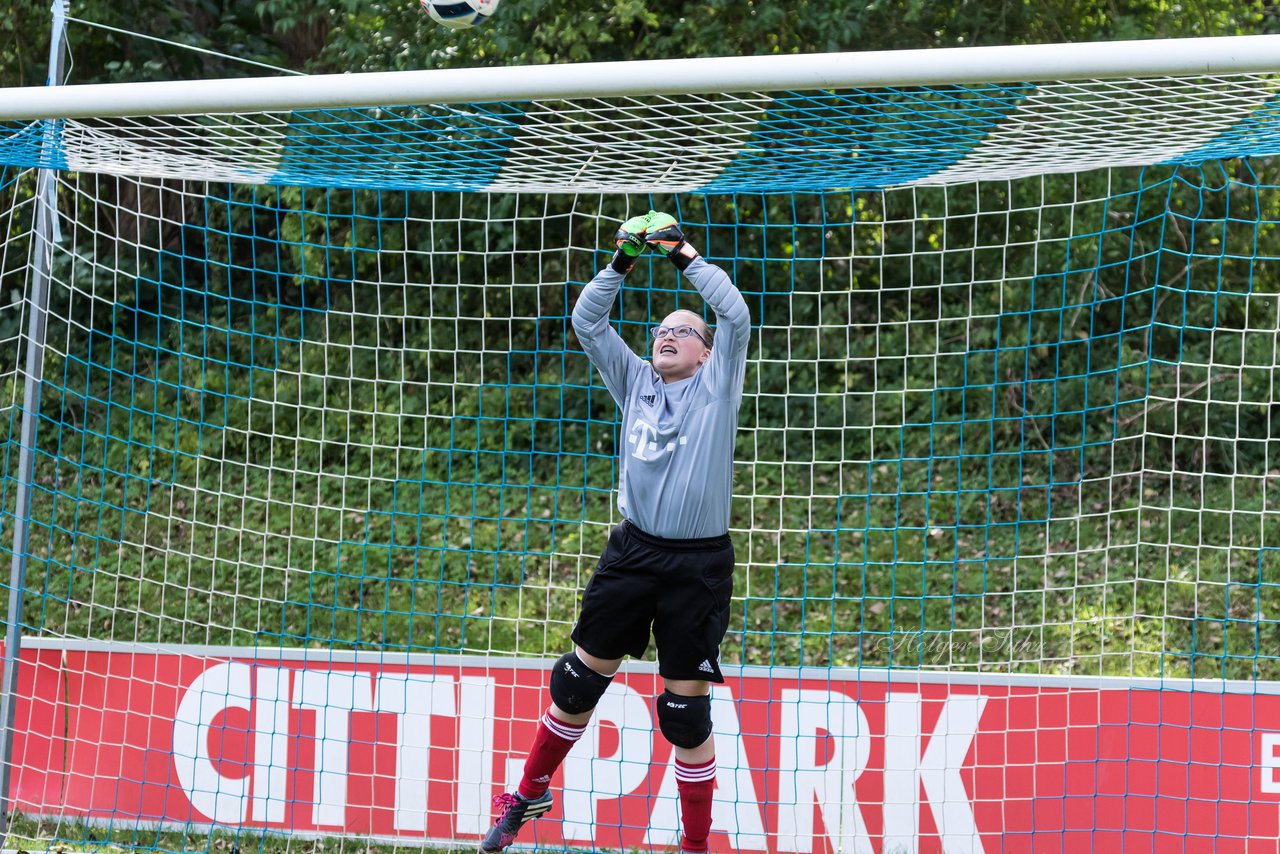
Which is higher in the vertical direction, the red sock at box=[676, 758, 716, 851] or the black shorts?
the black shorts

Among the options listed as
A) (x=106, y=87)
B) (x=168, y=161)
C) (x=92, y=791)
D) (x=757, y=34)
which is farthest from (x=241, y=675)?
(x=757, y=34)

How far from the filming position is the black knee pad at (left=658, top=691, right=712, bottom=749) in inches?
153

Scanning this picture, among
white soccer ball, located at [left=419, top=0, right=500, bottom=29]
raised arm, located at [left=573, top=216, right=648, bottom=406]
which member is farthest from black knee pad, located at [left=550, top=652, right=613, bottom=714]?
white soccer ball, located at [left=419, top=0, right=500, bottom=29]

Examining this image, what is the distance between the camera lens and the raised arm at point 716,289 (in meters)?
3.67

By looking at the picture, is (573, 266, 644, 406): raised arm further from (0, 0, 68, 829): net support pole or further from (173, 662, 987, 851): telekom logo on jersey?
(0, 0, 68, 829): net support pole

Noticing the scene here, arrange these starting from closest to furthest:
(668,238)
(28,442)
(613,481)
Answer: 1. (668,238)
2. (28,442)
3. (613,481)

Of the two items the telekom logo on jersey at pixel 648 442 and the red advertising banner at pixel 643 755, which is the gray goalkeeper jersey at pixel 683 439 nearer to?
the telekom logo on jersey at pixel 648 442

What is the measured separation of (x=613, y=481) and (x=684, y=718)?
3203 mm

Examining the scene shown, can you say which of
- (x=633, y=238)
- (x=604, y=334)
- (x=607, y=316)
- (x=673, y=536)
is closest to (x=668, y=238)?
(x=633, y=238)

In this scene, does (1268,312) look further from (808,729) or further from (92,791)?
(92,791)

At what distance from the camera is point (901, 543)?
747 centimetres

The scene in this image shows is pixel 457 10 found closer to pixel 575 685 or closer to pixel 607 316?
pixel 607 316

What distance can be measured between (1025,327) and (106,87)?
19.3ft

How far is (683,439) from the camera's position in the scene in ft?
12.6
